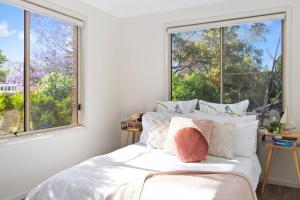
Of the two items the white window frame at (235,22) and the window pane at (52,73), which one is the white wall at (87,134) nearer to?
the window pane at (52,73)

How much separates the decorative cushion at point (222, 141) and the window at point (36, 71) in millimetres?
1948

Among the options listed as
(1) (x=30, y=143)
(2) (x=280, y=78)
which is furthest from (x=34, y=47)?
(2) (x=280, y=78)

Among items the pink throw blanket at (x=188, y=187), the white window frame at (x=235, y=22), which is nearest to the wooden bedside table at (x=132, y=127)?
the white window frame at (x=235, y=22)

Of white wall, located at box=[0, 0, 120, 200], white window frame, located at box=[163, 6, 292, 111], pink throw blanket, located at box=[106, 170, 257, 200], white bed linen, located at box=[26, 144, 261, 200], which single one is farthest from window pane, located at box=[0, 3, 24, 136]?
white window frame, located at box=[163, 6, 292, 111]

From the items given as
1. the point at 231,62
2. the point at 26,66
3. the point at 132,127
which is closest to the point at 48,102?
the point at 26,66

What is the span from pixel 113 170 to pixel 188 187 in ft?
2.33

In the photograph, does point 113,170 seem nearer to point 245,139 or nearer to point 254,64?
point 245,139

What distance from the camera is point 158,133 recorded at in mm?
2797

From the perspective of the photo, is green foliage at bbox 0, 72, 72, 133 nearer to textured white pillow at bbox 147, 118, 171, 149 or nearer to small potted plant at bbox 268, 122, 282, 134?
textured white pillow at bbox 147, 118, 171, 149

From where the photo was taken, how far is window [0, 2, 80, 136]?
8.34 ft

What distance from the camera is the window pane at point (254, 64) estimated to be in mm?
3059

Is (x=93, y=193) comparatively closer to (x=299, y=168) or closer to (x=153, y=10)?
(x=299, y=168)

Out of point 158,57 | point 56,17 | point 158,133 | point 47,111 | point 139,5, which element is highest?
point 139,5

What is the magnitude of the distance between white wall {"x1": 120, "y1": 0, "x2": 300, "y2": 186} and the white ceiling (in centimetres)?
8
